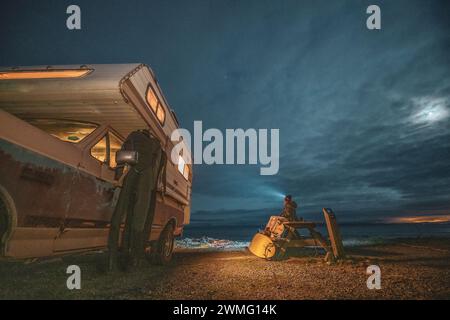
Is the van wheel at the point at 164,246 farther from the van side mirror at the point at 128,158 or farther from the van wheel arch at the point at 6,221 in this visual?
the van wheel arch at the point at 6,221

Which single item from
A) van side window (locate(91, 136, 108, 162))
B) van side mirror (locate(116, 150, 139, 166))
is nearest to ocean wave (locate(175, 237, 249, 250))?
van side window (locate(91, 136, 108, 162))

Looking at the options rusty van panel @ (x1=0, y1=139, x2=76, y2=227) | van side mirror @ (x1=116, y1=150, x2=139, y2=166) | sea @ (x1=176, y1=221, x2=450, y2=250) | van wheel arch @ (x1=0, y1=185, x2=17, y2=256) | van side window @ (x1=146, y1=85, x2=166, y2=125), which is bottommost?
sea @ (x1=176, y1=221, x2=450, y2=250)

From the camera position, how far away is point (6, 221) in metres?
2.34

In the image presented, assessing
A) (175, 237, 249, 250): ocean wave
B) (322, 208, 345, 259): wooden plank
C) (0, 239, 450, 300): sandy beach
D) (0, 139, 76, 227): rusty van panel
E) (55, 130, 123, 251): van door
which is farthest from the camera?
(175, 237, 249, 250): ocean wave

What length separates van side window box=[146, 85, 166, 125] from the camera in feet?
15.6

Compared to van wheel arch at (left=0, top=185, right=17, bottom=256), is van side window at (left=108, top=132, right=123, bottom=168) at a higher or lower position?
higher

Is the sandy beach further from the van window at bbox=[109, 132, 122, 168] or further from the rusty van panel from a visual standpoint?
the van window at bbox=[109, 132, 122, 168]

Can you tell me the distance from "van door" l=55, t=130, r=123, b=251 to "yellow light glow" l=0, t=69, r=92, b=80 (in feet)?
3.21

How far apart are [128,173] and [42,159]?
1346 millimetres

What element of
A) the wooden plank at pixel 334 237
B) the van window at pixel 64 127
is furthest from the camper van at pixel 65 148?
the wooden plank at pixel 334 237

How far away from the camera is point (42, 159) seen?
8.44 feet
